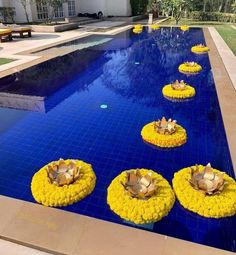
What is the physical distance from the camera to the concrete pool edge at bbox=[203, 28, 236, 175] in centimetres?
623

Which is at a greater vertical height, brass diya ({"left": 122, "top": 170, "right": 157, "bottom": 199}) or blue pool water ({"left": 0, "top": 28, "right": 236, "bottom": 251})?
brass diya ({"left": 122, "top": 170, "right": 157, "bottom": 199})

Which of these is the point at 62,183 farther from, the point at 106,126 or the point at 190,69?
the point at 190,69

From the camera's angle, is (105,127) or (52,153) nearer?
(52,153)

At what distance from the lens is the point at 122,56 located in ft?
47.4

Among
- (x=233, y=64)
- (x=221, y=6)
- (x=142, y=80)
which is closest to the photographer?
(x=142, y=80)

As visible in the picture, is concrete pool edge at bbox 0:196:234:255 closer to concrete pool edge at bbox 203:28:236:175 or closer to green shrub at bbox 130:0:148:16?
concrete pool edge at bbox 203:28:236:175

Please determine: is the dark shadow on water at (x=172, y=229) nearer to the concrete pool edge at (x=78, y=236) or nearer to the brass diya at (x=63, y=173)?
the concrete pool edge at (x=78, y=236)

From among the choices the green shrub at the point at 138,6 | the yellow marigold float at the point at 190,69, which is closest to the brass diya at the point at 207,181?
the yellow marigold float at the point at 190,69

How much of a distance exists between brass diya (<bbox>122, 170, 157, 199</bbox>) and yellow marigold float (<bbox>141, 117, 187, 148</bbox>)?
1726mm

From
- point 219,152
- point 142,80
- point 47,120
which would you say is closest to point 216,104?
point 219,152

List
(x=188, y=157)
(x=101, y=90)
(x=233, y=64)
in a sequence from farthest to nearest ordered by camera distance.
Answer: (x=233, y=64), (x=101, y=90), (x=188, y=157)

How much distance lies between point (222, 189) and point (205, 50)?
1176 cm

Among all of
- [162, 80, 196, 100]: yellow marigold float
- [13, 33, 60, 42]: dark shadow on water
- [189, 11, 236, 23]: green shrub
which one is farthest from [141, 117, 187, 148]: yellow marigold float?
[189, 11, 236, 23]: green shrub

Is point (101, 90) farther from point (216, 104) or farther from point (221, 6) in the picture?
point (221, 6)
